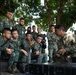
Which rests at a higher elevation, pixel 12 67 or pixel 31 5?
pixel 31 5

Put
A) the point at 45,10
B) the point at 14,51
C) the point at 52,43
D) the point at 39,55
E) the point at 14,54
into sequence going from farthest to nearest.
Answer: the point at 45,10 → the point at 52,43 → the point at 39,55 → the point at 14,51 → the point at 14,54

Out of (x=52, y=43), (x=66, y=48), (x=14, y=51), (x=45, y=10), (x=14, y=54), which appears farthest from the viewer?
(x=45, y=10)

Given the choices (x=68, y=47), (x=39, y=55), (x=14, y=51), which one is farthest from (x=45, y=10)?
(x=14, y=51)

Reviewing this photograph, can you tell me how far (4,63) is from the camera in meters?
6.01

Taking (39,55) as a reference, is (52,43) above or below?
above

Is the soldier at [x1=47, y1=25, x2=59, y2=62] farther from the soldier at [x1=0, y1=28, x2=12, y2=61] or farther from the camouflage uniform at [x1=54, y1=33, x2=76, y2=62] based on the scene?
the soldier at [x1=0, y1=28, x2=12, y2=61]

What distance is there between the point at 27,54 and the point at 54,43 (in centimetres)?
231

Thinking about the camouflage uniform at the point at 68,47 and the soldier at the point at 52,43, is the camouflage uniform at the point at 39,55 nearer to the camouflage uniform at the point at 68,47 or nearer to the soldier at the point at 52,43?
the soldier at the point at 52,43

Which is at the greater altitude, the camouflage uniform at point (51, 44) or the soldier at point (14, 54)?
the camouflage uniform at point (51, 44)

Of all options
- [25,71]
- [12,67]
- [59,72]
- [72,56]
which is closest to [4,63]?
[12,67]

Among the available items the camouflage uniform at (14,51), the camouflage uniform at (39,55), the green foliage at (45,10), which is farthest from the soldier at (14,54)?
the green foliage at (45,10)

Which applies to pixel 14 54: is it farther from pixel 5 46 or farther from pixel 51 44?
pixel 51 44

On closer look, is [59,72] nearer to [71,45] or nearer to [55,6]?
[71,45]

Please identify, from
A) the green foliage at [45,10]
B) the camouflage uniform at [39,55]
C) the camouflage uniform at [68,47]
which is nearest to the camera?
the camouflage uniform at [68,47]
